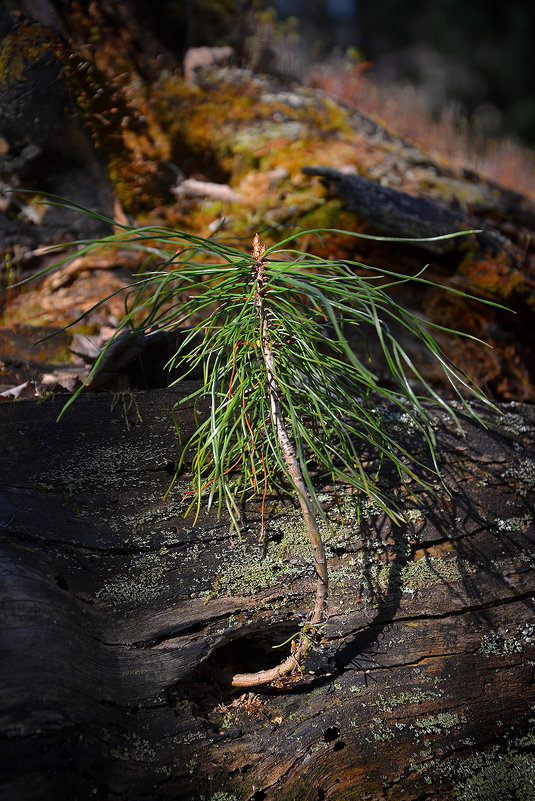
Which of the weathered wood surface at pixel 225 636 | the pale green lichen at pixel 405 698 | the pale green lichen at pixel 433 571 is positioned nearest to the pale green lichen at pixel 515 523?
the weathered wood surface at pixel 225 636

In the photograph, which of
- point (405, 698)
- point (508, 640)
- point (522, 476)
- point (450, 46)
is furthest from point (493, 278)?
point (450, 46)

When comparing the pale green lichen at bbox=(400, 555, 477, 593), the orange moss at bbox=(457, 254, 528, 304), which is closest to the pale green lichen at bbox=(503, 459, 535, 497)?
the pale green lichen at bbox=(400, 555, 477, 593)

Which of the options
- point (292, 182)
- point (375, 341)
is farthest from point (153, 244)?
point (375, 341)

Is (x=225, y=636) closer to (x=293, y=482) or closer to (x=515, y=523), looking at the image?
(x=293, y=482)

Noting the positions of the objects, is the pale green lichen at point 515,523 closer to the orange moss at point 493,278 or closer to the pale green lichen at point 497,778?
the pale green lichen at point 497,778

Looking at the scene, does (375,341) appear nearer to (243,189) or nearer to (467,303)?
(467,303)

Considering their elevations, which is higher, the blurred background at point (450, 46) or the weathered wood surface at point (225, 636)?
the blurred background at point (450, 46)
